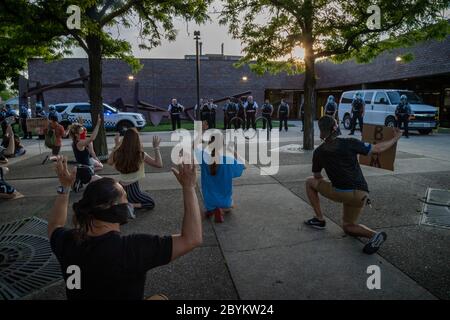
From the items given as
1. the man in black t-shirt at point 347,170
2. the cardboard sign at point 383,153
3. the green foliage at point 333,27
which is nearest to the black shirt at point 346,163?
the man in black t-shirt at point 347,170

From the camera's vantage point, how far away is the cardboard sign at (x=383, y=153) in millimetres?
4828

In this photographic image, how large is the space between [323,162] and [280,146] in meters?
8.49

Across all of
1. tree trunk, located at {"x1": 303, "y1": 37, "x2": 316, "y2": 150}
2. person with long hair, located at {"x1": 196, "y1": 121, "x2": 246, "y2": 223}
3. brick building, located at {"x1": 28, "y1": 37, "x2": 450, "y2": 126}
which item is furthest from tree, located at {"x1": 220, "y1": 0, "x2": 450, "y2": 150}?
brick building, located at {"x1": 28, "y1": 37, "x2": 450, "y2": 126}

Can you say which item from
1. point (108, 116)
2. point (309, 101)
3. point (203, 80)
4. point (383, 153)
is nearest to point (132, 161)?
point (383, 153)

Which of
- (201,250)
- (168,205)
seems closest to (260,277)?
(201,250)

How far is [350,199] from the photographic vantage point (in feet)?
12.9

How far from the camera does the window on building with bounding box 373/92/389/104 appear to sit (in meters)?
16.9

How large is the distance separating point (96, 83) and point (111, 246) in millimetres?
9206

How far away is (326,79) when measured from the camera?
30.8 m

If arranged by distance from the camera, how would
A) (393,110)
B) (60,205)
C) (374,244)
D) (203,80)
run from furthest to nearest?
(203,80), (393,110), (374,244), (60,205)

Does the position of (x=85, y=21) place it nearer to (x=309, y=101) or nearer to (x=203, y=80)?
(x=309, y=101)

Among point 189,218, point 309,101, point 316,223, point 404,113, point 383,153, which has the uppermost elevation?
point 309,101

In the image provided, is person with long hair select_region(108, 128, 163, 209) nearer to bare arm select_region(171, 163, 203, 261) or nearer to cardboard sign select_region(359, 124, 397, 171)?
bare arm select_region(171, 163, 203, 261)

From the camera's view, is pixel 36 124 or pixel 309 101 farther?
pixel 36 124
